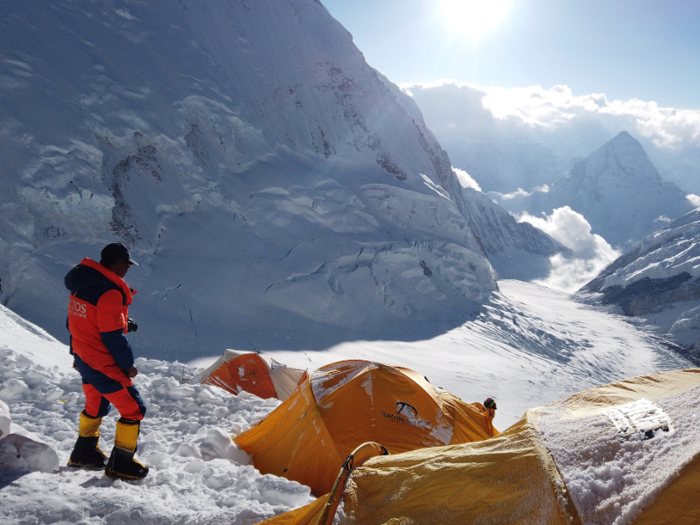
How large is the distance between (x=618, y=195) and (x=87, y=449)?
205748mm

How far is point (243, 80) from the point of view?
24844mm

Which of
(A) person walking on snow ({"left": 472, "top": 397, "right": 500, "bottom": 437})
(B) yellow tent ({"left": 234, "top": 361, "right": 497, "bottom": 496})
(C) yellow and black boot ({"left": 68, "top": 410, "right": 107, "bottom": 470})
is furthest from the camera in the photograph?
(A) person walking on snow ({"left": 472, "top": 397, "right": 500, "bottom": 437})

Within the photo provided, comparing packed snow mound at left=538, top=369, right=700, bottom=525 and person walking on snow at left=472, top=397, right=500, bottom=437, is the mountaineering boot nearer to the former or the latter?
packed snow mound at left=538, top=369, right=700, bottom=525

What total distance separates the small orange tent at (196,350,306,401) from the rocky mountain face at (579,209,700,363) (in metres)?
51.2

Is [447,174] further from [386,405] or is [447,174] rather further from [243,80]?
[386,405]

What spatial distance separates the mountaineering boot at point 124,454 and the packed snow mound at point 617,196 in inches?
6965

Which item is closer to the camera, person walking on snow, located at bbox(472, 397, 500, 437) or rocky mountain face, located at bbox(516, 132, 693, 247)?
person walking on snow, located at bbox(472, 397, 500, 437)

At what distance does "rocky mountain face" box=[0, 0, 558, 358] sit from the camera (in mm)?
13914

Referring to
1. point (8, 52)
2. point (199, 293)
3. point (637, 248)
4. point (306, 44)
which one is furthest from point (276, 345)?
point (637, 248)

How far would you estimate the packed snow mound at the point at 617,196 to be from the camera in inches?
6363

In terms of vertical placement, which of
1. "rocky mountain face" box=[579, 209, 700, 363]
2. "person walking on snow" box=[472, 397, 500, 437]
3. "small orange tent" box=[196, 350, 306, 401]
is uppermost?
"rocky mountain face" box=[579, 209, 700, 363]

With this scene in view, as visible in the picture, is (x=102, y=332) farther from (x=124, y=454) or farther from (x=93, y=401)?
(x=124, y=454)

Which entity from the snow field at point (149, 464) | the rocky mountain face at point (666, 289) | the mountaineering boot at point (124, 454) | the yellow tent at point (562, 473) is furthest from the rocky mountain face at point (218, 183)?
the rocky mountain face at point (666, 289)

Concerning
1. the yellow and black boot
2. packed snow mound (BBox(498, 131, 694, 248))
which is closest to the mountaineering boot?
the yellow and black boot
